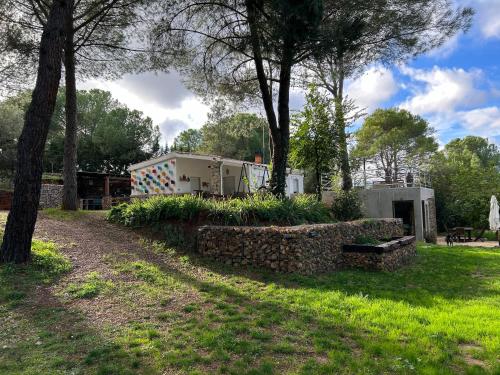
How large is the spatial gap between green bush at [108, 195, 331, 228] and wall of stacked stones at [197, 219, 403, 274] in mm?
685

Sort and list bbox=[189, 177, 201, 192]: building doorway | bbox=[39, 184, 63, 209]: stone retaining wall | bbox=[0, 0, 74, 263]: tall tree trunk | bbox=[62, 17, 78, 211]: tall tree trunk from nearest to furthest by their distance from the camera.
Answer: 1. bbox=[0, 0, 74, 263]: tall tree trunk
2. bbox=[62, 17, 78, 211]: tall tree trunk
3. bbox=[39, 184, 63, 209]: stone retaining wall
4. bbox=[189, 177, 201, 192]: building doorway

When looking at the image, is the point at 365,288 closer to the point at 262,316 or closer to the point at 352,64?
the point at 262,316

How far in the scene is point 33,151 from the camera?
237 inches

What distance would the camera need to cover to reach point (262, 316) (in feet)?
13.7

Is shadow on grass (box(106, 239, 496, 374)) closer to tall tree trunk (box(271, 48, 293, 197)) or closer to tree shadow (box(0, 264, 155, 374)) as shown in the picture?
tree shadow (box(0, 264, 155, 374))

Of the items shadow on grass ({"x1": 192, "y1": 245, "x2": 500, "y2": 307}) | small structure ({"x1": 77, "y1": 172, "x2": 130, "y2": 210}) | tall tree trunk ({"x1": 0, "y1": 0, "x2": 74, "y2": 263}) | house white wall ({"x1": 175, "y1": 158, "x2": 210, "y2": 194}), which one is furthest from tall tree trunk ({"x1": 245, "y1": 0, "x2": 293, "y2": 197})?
small structure ({"x1": 77, "y1": 172, "x2": 130, "y2": 210})

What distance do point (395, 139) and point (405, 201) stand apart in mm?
11436

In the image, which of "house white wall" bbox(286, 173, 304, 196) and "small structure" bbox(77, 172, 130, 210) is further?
"house white wall" bbox(286, 173, 304, 196)

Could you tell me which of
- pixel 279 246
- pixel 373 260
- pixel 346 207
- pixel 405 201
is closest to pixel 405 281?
pixel 373 260

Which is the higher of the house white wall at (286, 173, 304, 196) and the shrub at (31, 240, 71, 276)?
the house white wall at (286, 173, 304, 196)

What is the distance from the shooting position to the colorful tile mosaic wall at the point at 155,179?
17281 mm

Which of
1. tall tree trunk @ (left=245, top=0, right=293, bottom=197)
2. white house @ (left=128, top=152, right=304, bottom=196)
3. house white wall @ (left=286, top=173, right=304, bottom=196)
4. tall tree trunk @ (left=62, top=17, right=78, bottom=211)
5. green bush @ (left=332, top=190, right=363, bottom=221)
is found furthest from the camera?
house white wall @ (left=286, top=173, right=304, bottom=196)

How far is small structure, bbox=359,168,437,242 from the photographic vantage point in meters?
17.2

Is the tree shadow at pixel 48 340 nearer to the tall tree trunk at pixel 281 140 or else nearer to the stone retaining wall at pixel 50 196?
the tall tree trunk at pixel 281 140
